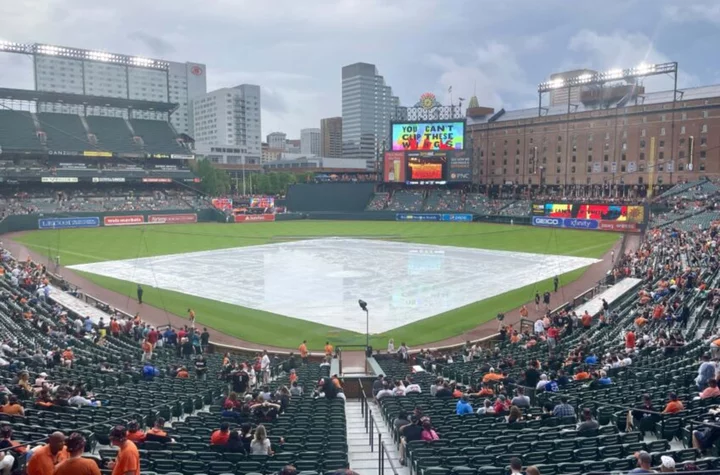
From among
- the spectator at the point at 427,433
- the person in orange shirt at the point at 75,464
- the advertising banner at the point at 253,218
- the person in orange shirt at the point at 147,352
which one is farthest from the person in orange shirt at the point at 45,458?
the advertising banner at the point at 253,218

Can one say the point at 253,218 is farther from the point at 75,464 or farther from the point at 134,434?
the point at 75,464

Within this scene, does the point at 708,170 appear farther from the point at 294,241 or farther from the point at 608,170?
the point at 294,241

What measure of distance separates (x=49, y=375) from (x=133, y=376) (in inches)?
94.8

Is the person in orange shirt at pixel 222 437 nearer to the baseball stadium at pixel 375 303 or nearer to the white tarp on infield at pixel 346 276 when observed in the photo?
the baseball stadium at pixel 375 303

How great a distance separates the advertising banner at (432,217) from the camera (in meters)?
96.9

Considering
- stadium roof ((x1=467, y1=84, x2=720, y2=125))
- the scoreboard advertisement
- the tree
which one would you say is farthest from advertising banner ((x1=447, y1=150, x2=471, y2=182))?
the tree

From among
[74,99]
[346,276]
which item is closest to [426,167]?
[346,276]

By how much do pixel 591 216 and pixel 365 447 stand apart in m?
75.3

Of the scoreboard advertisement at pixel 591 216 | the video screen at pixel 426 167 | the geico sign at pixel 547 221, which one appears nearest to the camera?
the scoreboard advertisement at pixel 591 216

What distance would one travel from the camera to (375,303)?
1388 inches

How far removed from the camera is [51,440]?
6605 millimetres

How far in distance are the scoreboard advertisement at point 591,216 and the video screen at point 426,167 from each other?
18330 millimetres

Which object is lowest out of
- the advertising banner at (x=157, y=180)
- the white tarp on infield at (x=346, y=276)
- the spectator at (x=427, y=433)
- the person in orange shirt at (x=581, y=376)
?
the white tarp on infield at (x=346, y=276)

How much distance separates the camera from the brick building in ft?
292
